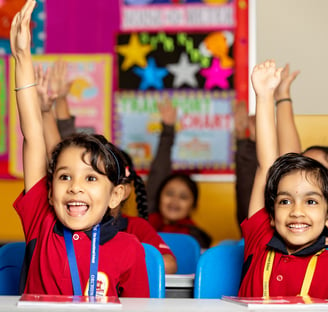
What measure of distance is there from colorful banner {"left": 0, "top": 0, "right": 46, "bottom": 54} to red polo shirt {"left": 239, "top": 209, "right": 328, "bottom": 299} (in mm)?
3159

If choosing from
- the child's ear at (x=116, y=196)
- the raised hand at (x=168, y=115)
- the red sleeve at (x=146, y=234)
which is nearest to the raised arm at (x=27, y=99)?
the child's ear at (x=116, y=196)

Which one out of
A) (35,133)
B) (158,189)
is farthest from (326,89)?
(158,189)

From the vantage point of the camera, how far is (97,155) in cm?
218

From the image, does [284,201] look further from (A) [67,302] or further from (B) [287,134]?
(A) [67,302]

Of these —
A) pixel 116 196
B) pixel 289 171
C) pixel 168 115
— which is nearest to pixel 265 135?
pixel 289 171

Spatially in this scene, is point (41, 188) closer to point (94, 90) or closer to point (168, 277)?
point (168, 277)

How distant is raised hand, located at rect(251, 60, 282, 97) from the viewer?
94.7 inches

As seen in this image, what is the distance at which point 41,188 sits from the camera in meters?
2.22

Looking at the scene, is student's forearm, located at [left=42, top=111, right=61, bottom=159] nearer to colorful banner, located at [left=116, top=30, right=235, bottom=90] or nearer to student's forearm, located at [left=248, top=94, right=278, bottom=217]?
student's forearm, located at [left=248, top=94, right=278, bottom=217]

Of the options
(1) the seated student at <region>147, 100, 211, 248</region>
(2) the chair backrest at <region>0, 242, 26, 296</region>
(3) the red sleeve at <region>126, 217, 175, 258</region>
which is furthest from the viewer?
(1) the seated student at <region>147, 100, 211, 248</region>

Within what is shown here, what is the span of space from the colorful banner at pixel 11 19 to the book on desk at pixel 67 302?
3708 mm

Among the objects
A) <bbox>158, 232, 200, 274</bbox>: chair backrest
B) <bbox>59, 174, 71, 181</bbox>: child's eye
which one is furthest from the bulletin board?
<bbox>59, 174, 71, 181</bbox>: child's eye

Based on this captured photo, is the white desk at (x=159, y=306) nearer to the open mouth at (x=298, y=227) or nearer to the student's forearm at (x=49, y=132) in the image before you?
the open mouth at (x=298, y=227)

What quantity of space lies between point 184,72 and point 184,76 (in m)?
0.03
